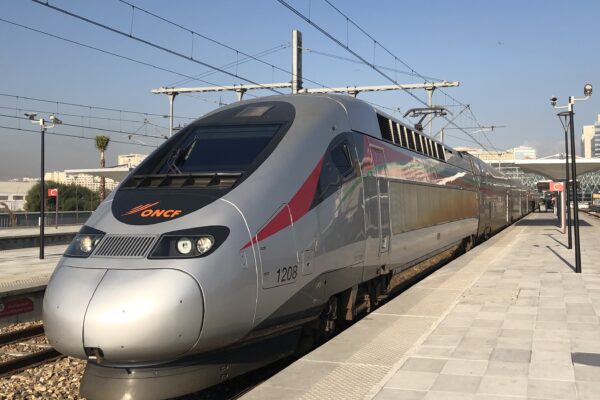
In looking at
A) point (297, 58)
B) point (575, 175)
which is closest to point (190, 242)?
point (575, 175)

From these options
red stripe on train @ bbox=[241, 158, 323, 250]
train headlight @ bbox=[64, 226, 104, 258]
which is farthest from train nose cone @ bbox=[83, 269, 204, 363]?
red stripe on train @ bbox=[241, 158, 323, 250]

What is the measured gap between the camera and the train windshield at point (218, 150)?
237 inches

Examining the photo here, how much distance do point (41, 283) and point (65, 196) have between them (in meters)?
65.0

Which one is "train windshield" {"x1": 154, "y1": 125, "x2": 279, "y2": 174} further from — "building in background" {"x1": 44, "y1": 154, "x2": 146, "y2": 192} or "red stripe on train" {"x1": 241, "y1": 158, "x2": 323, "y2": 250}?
"building in background" {"x1": 44, "y1": 154, "x2": 146, "y2": 192}

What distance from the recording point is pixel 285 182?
5.82 metres

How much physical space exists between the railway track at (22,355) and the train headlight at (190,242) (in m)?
4.68

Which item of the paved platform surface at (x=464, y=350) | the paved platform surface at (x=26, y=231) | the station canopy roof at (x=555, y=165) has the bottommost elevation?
the paved platform surface at (x=464, y=350)

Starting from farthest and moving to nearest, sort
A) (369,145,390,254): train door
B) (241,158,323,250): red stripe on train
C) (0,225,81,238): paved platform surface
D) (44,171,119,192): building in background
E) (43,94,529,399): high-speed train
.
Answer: (44,171,119,192): building in background → (0,225,81,238): paved platform surface → (369,145,390,254): train door → (241,158,323,250): red stripe on train → (43,94,529,399): high-speed train

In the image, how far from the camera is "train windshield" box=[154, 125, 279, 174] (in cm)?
603

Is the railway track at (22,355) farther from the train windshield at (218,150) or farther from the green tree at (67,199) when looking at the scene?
the green tree at (67,199)

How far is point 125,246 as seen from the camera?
4.97m

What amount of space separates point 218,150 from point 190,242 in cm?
175

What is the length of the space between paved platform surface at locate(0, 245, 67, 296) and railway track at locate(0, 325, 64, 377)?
1723mm

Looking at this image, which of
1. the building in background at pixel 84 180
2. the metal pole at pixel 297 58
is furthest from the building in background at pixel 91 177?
the metal pole at pixel 297 58
